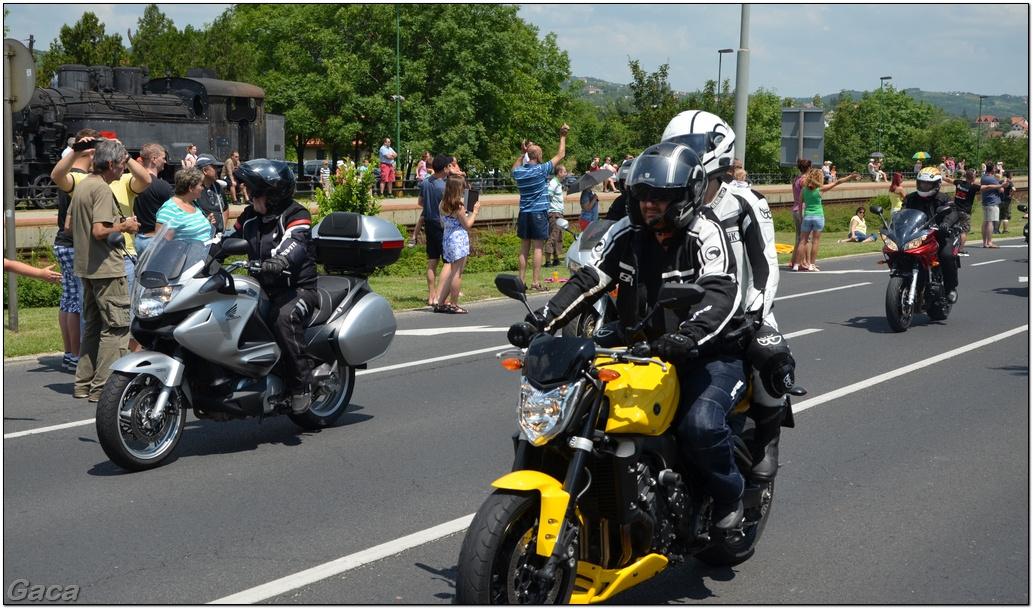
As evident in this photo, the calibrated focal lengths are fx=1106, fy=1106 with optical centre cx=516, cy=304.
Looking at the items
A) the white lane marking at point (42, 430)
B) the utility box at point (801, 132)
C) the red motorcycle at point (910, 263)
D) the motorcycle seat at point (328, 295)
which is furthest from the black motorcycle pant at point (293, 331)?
the utility box at point (801, 132)

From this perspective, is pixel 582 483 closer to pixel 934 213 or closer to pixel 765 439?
pixel 765 439

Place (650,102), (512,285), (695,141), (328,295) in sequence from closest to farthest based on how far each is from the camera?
(512,285), (695,141), (328,295), (650,102)

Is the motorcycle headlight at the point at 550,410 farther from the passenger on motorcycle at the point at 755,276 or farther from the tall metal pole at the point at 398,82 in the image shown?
the tall metal pole at the point at 398,82

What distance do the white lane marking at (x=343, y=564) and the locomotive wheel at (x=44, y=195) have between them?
72.8 feet

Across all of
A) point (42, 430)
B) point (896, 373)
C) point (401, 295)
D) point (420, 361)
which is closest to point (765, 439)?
point (42, 430)

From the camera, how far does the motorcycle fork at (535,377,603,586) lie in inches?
153

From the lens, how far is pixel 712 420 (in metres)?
4.28

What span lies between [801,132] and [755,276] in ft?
58.6

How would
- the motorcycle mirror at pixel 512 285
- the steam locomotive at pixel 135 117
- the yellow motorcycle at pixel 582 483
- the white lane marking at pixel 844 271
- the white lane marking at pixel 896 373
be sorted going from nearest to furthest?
the yellow motorcycle at pixel 582 483
the motorcycle mirror at pixel 512 285
the white lane marking at pixel 896 373
the white lane marking at pixel 844 271
the steam locomotive at pixel 135 117

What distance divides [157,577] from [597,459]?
2140 mm

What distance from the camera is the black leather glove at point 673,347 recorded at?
4.00 meters

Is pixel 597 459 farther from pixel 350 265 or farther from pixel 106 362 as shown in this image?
pixel 106 362

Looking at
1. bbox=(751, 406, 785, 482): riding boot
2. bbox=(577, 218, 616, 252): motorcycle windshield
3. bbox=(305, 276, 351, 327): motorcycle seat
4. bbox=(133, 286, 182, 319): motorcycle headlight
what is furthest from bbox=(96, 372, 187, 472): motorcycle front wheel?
bbox=(577, 218, 616, 252): motorcycle windshield

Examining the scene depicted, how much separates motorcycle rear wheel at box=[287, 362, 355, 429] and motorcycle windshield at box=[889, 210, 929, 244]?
293 inches
